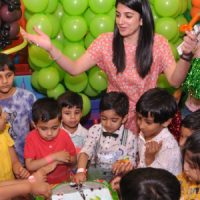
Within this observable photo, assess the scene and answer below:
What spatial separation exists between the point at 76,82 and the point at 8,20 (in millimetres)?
713

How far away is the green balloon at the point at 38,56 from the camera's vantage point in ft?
11.1

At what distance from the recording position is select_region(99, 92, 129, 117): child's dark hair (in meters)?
2.65

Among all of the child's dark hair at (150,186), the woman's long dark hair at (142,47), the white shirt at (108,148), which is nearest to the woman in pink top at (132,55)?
the woman's long dark hair at (142,47)

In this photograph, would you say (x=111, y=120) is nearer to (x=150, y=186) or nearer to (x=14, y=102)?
(x=14, y=102)

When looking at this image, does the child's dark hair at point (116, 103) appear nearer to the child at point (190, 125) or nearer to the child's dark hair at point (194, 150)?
the child at point (190, 125)

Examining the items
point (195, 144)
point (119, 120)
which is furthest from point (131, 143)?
point (195, 144)

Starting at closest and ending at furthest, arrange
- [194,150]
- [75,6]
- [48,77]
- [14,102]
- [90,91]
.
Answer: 1. [194,150]
2. [14,102]
3. [75,6]
4. [48,77]
5. [90,91]

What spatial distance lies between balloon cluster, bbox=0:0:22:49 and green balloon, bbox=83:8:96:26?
528 mm

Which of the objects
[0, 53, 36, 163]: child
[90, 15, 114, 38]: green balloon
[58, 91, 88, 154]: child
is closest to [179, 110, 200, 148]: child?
[58, 91, 88, 154]: child

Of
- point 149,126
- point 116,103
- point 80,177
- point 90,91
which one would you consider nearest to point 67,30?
point 90,91

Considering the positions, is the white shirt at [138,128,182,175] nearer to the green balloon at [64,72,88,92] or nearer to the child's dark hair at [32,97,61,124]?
the child's dark hair at [32,97,61,124]

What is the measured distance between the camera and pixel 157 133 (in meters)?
2.54

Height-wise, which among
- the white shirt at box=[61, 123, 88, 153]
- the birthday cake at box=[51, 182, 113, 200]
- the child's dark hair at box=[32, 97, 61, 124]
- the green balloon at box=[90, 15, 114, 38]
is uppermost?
the green balloon at box=[90, 15, 114, 38]

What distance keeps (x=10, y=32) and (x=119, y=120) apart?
1.08 m
